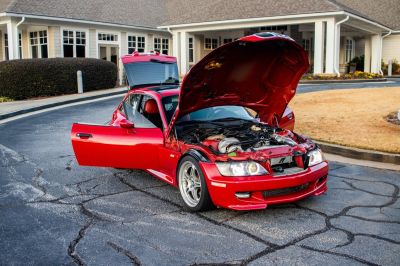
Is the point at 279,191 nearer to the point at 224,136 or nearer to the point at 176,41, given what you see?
the point at 224,136

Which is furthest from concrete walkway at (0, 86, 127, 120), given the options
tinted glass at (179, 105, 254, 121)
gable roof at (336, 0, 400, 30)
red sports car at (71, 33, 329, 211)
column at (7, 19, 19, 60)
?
gable roof at (336, 0, 400, 30)

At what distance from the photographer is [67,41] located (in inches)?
912

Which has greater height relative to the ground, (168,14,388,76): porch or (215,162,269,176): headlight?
(168,14,388,76): porch

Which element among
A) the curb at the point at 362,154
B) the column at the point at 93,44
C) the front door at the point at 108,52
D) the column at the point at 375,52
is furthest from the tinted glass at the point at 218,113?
the column at the point at 375,52

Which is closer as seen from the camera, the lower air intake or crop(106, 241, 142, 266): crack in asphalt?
crop(106, 241, 142, 266): crack in asphalt

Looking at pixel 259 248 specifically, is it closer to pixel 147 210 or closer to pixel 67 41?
pixel 147 210

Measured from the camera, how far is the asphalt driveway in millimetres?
3664

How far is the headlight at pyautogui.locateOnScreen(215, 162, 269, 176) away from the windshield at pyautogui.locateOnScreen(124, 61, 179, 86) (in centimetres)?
380

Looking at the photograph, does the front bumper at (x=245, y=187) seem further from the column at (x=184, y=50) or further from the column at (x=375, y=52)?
the column at (x=375, y=52)

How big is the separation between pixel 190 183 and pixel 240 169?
2.49ft

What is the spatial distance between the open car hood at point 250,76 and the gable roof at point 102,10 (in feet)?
59.3

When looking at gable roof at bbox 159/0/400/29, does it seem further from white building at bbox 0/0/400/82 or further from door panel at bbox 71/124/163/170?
door panel at bbox 71/124/163/170

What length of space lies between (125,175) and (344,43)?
30.5 metres

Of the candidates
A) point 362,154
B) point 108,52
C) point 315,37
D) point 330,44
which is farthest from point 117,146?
point 108,52
